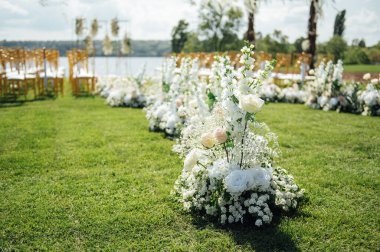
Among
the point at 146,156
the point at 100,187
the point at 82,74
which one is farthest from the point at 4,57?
the point at 100,187

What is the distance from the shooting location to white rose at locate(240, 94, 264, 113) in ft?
10.3

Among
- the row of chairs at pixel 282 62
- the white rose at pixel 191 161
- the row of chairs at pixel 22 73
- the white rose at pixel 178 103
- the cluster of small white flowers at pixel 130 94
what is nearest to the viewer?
the white rose at pixel 191 161

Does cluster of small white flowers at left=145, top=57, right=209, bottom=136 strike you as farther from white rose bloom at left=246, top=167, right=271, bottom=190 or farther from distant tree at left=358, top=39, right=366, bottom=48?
distant tree at left=358, top=39, right=366, bottom=48

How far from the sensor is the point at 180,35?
65.8m

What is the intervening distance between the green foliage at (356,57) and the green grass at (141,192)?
36.7 m

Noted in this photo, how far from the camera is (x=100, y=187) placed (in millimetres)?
4293

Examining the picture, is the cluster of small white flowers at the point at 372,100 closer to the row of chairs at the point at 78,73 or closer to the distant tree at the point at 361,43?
the row of chairs at the point at 78,73

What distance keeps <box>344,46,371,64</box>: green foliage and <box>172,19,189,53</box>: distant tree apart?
31154 millimetres

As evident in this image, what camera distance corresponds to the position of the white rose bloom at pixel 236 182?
3205 millimetres

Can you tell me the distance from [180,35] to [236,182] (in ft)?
213

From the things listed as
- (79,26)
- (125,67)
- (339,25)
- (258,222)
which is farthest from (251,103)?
(339,25)

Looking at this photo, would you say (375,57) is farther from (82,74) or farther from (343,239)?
(343,239)

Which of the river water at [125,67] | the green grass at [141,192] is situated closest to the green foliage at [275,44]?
the river water at [125,67]

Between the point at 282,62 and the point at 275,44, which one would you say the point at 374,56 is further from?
the point at 282,62
